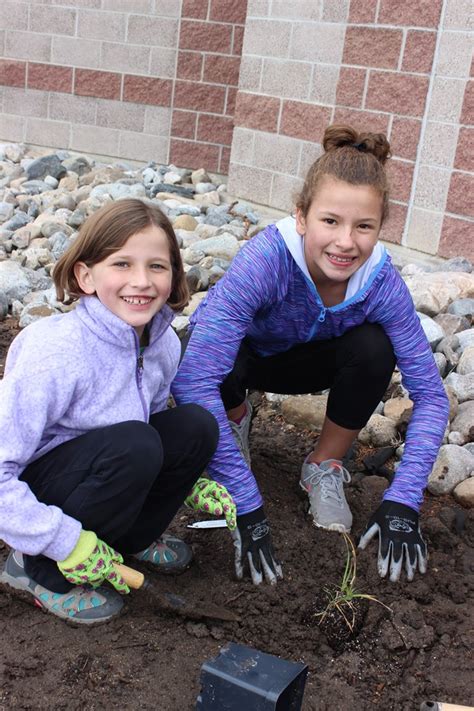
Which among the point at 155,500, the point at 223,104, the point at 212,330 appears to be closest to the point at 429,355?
the point at 212,330

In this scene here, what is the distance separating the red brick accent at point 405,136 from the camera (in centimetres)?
505

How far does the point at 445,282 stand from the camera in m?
4.45

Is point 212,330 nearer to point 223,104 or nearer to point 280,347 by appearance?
point 280,347

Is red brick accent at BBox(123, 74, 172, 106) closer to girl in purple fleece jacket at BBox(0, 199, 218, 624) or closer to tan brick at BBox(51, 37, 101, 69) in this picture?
tan brick at BBox(51, 37, 101, 69)

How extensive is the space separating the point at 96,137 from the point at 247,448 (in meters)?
5.43

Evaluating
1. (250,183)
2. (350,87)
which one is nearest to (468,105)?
(350,87)

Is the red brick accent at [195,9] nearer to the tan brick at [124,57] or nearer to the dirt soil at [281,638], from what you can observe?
the tan brick at [124,57]

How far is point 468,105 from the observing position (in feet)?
15.6

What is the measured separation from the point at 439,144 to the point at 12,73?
15.0 feet

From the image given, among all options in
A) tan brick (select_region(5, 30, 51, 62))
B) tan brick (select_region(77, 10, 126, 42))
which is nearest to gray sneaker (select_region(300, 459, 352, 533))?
tan brick (select_region(77, 10, 126, 42))

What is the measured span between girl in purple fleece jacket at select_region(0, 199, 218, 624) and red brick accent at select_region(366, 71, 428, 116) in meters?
3.18

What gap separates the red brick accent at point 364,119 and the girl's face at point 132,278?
3.37 meters

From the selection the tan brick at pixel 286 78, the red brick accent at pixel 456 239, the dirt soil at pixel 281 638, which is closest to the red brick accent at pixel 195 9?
the tan brick at pixel 286 78

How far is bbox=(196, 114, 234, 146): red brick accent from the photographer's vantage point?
7301 millimetres
